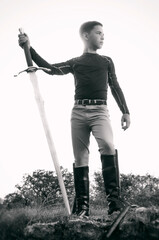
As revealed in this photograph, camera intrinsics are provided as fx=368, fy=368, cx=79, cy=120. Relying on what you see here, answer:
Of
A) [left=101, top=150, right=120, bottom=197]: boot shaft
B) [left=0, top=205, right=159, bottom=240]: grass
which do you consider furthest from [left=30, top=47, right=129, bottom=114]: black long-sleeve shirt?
[left=0, top=205, right=159, bottom=240]: grass

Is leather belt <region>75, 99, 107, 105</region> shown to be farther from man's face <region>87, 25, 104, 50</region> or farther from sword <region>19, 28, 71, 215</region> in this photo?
man's face <region>87, 25, 104, 50</region>

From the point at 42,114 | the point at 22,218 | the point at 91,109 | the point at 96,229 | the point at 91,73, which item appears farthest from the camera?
the point at 91,73

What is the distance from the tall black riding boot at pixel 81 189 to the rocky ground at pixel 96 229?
25.7 inches

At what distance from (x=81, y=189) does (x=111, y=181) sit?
469mm

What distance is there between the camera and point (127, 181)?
16.7 m

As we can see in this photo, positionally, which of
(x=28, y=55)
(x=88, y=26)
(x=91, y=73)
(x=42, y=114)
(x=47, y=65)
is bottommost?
(x=42, y=114)

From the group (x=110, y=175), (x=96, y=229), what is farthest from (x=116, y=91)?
(x=96, y=229)

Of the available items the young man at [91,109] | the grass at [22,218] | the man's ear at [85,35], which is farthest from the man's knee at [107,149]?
the man's ear at [85,35]

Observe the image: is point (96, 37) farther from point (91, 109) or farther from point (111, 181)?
point (111, 181)

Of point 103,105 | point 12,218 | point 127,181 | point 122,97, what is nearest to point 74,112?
point 103,105

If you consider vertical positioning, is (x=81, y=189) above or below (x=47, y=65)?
below

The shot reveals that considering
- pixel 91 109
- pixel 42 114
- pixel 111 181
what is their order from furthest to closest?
pixel 91 109, pixel 42 114, pixel 111 181

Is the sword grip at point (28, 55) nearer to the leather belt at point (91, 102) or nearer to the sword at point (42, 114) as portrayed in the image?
the sword at point (42, 114)

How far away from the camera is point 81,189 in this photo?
5.12 meters
